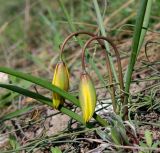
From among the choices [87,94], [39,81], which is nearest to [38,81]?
[39,81]

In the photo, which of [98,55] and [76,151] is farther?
[98,55]

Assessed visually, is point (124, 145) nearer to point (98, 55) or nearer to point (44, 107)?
point (44, 107)

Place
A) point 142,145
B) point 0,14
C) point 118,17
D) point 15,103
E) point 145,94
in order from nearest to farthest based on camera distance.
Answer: point 142,145, point 145,94, point 15,103, point 118,17, point 0,14

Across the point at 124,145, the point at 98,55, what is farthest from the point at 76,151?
the point at 98,55

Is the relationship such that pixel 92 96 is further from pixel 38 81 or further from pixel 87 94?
pixel 38 81

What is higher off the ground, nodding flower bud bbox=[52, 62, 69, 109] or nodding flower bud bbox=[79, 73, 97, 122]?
nodding flower bud bbox=[52, 62, 69, 109]

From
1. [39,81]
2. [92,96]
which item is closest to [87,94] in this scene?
[92,96]

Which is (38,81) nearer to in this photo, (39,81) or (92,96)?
(39,81)

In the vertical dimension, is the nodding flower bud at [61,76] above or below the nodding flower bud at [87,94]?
above
